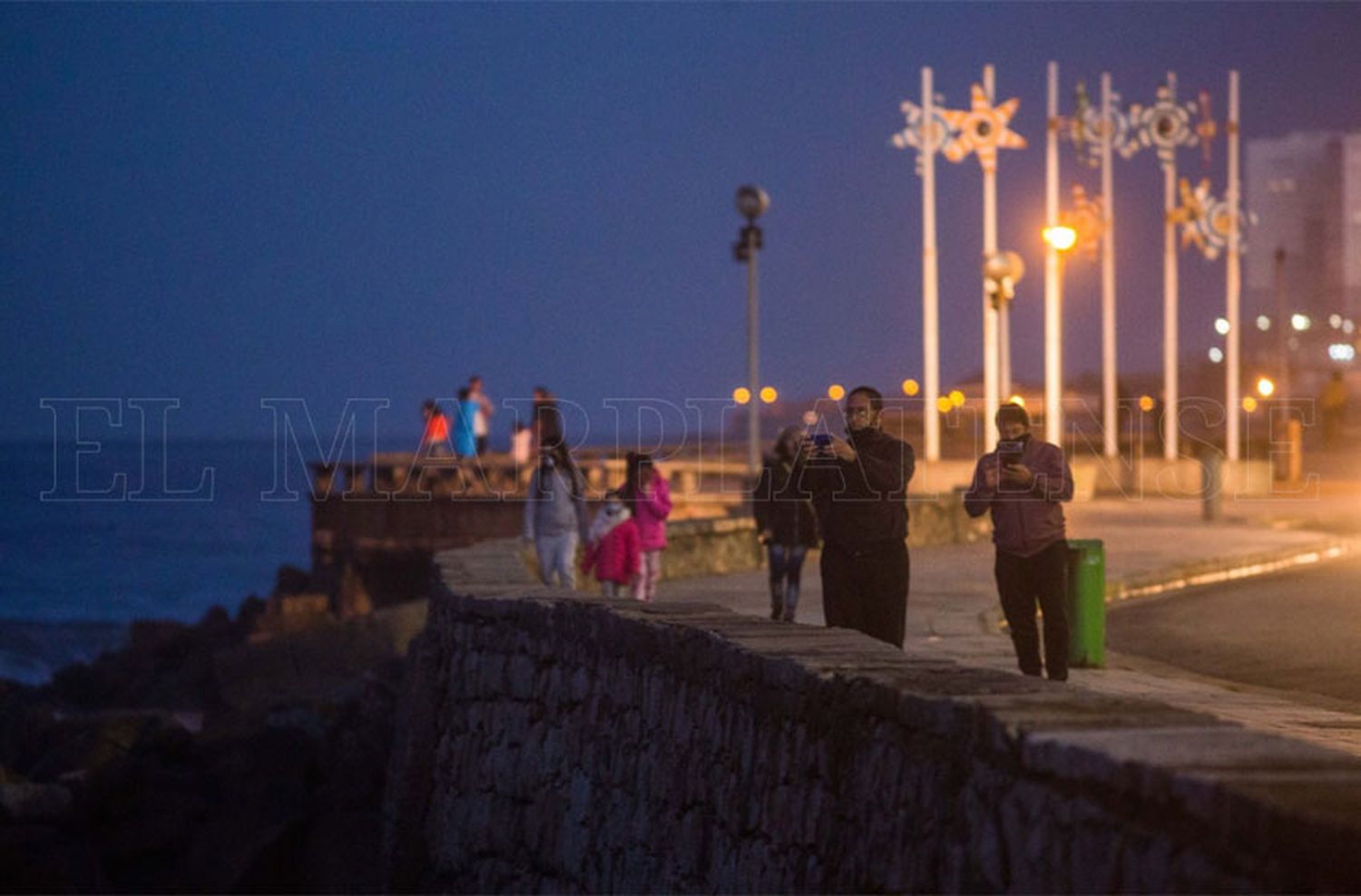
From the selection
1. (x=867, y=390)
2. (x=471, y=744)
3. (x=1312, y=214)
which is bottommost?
A: (x=471, y=744)

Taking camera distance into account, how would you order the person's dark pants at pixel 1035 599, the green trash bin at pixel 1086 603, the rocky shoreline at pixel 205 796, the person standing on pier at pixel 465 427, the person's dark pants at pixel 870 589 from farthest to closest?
the person standing on pier at pixel 465 427 < the rocky shoreline at pixel 205 796 < the green trash bin at pixel 1086 603 < the person's dark pants at pixel 1035 599 < the person's dark pants at pixel 870 589

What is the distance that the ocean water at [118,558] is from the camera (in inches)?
2350

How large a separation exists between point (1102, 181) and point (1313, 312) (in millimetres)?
111619

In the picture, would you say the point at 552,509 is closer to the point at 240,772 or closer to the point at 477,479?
the point at 240,772

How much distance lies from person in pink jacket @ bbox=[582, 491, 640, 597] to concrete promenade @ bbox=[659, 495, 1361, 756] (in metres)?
0.81

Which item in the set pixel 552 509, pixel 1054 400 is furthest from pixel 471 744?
pixel 1054 400

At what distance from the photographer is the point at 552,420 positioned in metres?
18.6

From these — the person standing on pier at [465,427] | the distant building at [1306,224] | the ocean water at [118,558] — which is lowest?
the ocean water at [118,558]

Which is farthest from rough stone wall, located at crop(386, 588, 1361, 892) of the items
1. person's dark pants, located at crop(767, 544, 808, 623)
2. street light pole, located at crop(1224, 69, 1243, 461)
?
street light pole, located at crop(1224, 69, 1243, 461)

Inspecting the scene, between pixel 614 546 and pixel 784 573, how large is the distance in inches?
52.0

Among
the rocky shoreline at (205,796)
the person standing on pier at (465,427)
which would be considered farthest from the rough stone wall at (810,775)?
the person standing on pier at (465,427)

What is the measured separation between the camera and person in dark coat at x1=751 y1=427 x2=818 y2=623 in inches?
575

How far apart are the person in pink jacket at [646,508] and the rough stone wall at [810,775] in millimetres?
3493

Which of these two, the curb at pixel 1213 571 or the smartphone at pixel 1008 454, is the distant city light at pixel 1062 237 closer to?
the curb at pixel 1213 571
